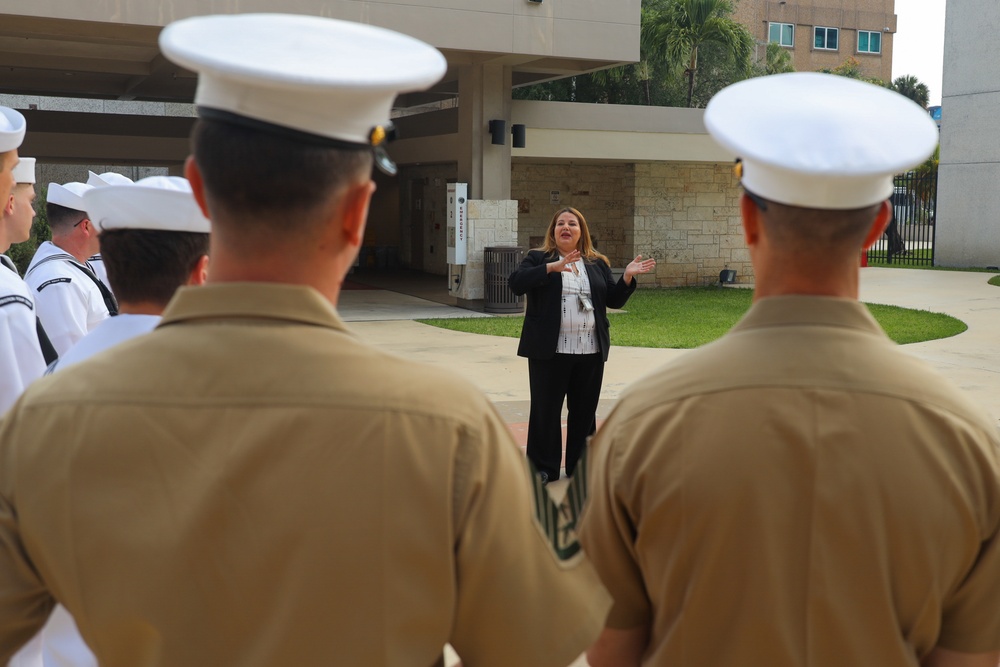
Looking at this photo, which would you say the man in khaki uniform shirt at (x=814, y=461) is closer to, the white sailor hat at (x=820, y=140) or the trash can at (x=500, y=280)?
the white sailor hat at (x=820, y=140)

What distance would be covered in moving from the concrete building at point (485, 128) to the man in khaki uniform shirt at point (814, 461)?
46.8 feet

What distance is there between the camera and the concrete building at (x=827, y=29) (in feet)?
189

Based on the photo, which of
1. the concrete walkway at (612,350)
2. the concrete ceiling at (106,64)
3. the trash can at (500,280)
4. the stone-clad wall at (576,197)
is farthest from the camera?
the stone-clad wall at (576,197)

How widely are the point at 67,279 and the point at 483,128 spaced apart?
45.0 ft

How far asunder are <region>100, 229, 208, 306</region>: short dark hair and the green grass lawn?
11.2 m

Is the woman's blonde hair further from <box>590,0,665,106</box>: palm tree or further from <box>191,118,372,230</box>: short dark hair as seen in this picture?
<box>590,0,665,106</box>: palm tree

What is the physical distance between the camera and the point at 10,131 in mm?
3449

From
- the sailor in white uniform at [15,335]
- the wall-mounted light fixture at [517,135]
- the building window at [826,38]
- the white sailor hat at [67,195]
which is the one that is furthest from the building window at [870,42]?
the sailor in white uniform at [15,335]

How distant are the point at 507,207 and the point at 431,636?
17039 millimetres

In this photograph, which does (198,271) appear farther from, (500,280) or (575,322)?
(500,280)

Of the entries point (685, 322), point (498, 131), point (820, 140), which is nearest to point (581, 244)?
point (820, 140)

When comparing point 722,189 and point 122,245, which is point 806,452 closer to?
point 122,245

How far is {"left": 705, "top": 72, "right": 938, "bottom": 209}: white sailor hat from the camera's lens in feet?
5.96

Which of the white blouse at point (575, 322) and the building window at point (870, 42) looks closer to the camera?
the white blouse at point (575, 322)
